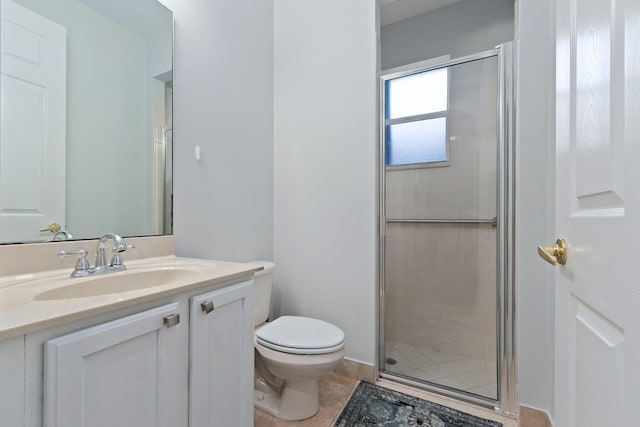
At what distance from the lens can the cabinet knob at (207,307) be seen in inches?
35.0

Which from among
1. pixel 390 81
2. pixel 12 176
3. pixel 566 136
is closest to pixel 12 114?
pixel 12 176

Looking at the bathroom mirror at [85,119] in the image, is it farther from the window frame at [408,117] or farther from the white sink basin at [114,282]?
the window frame at [408,117]

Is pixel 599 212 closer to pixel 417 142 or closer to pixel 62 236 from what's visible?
pixel 417 142

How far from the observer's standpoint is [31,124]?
38.6 inches

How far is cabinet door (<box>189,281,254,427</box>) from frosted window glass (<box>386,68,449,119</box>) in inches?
55.8

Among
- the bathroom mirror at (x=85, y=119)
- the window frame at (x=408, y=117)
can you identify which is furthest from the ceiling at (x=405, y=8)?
the bathroom mirror at (x=85, y=119)

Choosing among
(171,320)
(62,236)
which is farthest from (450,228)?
(62,236)

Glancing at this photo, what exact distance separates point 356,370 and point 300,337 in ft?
1.97

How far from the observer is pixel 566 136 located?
662 mm

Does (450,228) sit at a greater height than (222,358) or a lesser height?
greater

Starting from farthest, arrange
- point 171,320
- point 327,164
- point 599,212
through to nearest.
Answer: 1. point 327,164
2. point 171,320
3. point 599,212

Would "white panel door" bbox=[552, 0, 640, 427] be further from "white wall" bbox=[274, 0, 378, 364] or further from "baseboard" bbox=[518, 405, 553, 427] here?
"white wall" bbox=[274, 0, 378, 364]

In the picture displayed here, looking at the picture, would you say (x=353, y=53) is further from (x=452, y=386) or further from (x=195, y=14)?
(x=452, y=386)

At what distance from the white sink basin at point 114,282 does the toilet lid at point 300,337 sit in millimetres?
530
